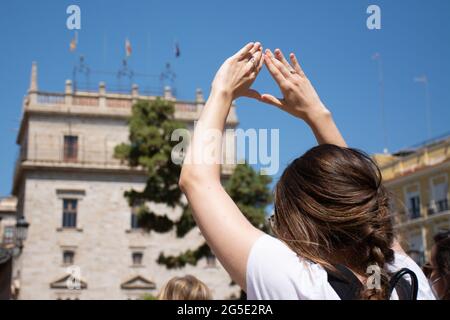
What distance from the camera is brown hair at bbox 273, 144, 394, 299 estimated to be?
1.60 meters

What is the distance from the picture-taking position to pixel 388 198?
1733 millimetres

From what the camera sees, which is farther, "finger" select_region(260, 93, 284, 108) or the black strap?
"finger" select_region(260, 93, 284, 108)

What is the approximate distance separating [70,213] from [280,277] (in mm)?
32414

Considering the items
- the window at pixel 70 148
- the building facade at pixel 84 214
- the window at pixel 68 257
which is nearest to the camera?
the building facade at pixel 84 214

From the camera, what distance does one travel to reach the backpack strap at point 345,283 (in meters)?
1.49

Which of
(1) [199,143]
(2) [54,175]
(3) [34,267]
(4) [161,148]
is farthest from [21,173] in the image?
(1) [199,143]

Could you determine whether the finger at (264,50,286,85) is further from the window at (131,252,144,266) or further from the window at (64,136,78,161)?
the window at (64,136,78,161)

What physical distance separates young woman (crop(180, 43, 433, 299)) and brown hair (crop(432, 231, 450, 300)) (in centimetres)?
76

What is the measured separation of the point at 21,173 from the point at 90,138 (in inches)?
140

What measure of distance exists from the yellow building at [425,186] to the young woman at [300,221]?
28678 mm

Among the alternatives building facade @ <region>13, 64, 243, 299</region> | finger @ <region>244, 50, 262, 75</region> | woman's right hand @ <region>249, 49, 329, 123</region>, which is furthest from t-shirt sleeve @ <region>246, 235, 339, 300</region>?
building facade @ <region>13, 64, 243, 299</region>

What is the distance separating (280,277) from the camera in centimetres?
145

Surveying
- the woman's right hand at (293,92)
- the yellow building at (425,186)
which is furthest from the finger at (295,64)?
the yellow building at (425,186)

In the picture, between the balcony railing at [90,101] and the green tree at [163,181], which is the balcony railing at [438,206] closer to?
the green tree at [163,181]
